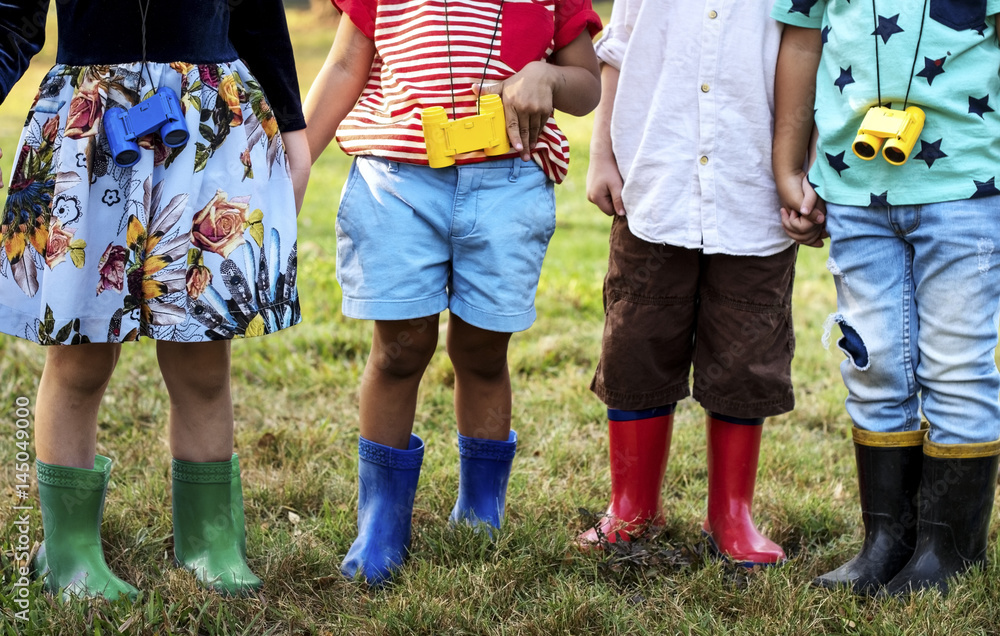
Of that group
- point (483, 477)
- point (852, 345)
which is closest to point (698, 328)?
point (852, 345)

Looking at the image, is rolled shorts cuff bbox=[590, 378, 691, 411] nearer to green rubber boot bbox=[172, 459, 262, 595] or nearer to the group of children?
the group of children

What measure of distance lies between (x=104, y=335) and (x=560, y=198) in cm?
560

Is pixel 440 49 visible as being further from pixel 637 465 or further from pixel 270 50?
pixel 637 465

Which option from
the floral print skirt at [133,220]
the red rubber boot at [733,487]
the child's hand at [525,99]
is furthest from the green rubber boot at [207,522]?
the red rubber boot at [733,487]

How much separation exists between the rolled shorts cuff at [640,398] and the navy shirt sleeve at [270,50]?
36.2 inches

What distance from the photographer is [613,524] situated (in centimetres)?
225

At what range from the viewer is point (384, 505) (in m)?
2.09

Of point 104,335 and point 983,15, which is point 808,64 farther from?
point 104,335

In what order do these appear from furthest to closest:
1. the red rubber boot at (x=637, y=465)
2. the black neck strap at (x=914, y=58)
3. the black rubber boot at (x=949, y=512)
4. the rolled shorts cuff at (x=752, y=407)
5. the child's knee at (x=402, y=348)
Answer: the red rubber boot at (x=637, y=465), the rolled shorts cuff at (x=752, y=407), the child's knee at (x=402, y=348), the black rubber boot at (x=949, y=512), the black neck strap at (x=914, y=58)

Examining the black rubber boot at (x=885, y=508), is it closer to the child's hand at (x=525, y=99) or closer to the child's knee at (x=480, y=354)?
the child's knee at (x=480, y=354)

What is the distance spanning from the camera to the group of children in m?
1.75

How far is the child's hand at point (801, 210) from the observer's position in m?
1.98

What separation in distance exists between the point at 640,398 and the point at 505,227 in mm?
542

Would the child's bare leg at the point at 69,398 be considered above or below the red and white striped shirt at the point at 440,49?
below
